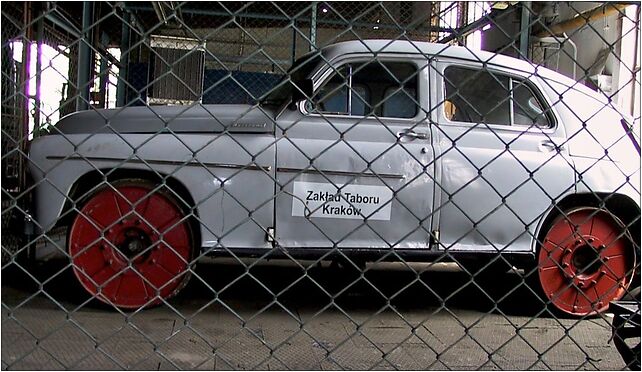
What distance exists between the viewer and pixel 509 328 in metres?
4.15

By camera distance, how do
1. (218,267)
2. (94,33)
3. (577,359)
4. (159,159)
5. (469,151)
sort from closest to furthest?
1. (577,359)
2. (159,159)
3. (469,151)
4. (218,267)
5. (94,33)

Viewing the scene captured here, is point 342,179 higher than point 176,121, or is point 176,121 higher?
point 176,121

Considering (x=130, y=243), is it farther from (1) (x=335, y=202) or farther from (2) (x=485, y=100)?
(2) (x=485, y=100)

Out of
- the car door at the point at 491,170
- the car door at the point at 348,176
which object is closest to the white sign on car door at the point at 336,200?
the car door at the point at 348,176

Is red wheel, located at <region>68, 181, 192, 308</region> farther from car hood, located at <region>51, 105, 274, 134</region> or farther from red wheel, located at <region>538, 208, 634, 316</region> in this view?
red wheel, located at <region>538, 208, 634, 316</region>

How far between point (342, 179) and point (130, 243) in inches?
60.9

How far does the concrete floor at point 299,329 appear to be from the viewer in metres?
2.97

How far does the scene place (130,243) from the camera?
4.23 meters

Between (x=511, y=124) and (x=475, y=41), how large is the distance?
23.1 ft

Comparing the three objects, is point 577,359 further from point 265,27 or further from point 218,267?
point 265,27

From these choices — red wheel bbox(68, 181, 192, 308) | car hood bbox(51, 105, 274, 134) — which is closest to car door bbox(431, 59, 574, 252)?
car hood bbox(51, 105, 274, 134)

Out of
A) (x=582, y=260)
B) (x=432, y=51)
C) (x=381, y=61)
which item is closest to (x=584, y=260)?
(x=582, y=260)

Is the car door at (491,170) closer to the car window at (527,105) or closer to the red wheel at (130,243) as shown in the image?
the car window at (527,105)

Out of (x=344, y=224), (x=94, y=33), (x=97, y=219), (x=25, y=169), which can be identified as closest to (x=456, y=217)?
(x=344, y=224)
